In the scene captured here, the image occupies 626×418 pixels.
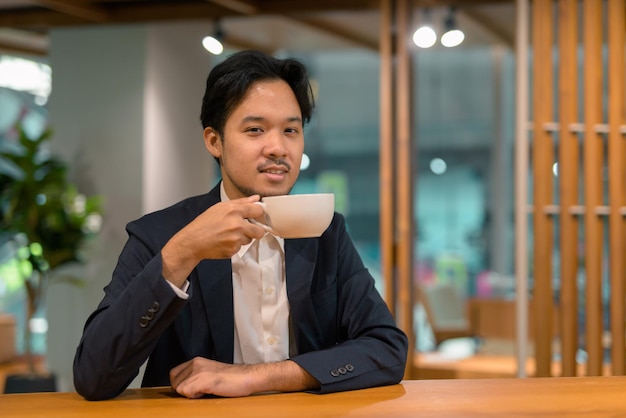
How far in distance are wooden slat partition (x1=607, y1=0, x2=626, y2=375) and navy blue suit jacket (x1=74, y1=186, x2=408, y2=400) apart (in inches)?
118

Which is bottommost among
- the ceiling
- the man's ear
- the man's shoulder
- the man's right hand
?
the man's right hand

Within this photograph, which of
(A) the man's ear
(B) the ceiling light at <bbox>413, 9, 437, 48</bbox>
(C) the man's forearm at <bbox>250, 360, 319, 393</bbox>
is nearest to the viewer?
(C) the man's forearm at <bbox>250, 360, 319, 393</bbox>

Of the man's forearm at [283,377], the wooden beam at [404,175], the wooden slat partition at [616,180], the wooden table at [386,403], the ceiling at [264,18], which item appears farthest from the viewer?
the ceiling at [264,18]

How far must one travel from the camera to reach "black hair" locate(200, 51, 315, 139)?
1787 mm

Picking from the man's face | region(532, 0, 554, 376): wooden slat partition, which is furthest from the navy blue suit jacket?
region(532, 0, 554, 376): wooden slat partition

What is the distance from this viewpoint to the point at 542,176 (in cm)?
471

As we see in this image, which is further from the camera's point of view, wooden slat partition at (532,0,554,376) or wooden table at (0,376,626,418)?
wooden slat partition at (532,0,554,376)

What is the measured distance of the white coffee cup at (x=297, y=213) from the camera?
56.4 inches

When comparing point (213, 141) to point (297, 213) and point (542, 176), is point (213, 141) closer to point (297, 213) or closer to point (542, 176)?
point (297, 213)

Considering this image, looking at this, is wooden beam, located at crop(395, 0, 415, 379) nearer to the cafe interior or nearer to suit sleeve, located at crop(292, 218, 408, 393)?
the cafe interior

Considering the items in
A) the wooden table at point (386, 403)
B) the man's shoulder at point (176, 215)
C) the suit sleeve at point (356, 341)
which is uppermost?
the man's shoulder at point (176, 215)

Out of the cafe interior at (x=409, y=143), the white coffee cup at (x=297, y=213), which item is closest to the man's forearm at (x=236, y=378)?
the white coffee cup at (x=297, y=213)

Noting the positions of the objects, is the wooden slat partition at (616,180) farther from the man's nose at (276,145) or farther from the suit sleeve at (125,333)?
the suit sleeve at (125,333)

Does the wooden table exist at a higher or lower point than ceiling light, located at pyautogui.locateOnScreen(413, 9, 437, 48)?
lower
